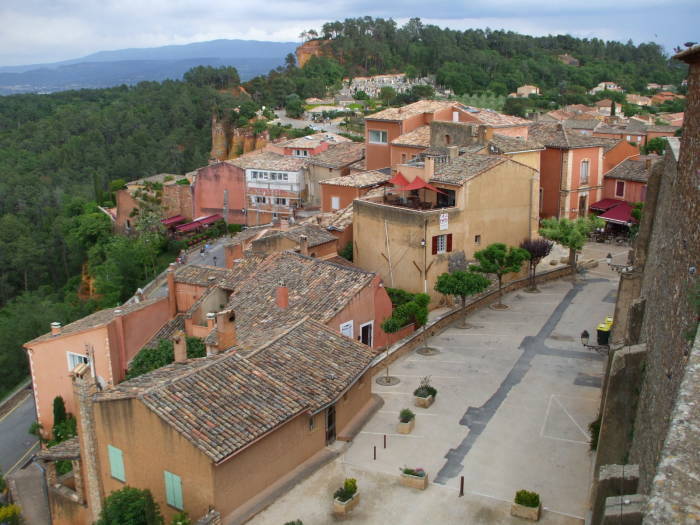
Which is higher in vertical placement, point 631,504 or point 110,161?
point 631,504

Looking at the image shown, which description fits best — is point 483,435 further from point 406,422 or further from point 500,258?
point 500,258

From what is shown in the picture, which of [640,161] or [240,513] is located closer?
[240,513]

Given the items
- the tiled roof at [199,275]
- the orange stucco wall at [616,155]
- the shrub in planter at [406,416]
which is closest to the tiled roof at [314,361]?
the shrub in planter at [406,416]

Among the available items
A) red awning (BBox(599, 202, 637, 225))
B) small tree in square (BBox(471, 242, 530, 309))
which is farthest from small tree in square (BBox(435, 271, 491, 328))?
red awning (BBox(599, 202, 637, 225))

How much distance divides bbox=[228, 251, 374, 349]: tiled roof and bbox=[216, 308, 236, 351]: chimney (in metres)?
0.46

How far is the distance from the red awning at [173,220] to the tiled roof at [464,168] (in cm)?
3526

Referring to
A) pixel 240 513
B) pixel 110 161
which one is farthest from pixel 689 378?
pixel 110 161

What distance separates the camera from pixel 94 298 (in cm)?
5753

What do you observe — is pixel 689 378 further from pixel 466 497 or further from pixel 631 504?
pixel 466 497

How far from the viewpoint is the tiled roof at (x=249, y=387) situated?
1589 centimetres

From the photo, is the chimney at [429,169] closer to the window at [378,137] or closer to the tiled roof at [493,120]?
the tiled roof at [493,120]

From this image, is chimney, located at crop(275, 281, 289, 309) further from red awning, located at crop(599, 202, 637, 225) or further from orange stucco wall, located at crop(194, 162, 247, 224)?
orange stucco wall, located at crop(194, 162, 247, 224)

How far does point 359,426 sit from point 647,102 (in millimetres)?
124720

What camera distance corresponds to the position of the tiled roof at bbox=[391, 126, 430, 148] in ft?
144
